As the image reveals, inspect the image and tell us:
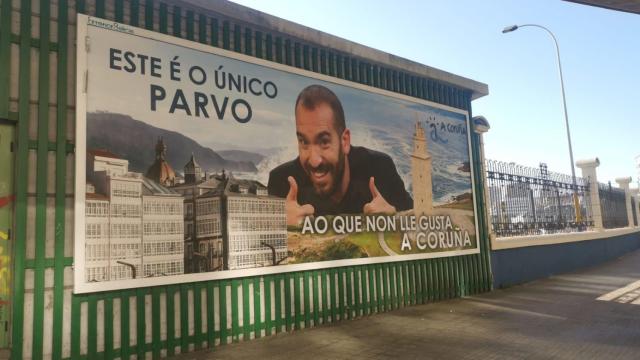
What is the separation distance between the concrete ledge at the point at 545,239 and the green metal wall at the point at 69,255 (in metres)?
5.39

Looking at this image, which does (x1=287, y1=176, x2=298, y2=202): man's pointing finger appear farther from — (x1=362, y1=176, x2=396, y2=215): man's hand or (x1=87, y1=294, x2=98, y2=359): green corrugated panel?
(x1=87, y1=294, x2=98, y2=359): green corrugated panel

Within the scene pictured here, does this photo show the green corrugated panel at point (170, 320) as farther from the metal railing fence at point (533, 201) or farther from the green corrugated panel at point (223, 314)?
the metal railing fence at point (533, 201)

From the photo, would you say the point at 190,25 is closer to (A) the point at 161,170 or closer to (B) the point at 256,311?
(A) the point at 161,170

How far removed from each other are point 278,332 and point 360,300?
167 cm

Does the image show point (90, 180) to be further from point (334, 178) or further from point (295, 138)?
point (334, 178)

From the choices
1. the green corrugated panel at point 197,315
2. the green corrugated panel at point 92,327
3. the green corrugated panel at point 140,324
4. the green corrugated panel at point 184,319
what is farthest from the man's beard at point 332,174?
the green corrugated panel at point 92,327

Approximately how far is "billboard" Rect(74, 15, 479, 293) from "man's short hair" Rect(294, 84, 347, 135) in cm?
2

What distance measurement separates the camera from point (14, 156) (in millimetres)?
4844

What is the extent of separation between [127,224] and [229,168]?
153 cm

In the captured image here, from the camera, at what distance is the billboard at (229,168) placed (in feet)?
17.3

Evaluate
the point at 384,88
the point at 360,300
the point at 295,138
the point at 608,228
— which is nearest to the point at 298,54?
the point at 295,138

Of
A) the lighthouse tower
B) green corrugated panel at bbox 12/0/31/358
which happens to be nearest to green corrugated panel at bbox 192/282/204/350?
green corrugated panel at bbox 12/0/31/358

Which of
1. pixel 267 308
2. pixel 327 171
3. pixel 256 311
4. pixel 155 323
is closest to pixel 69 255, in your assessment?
pixel 155 323

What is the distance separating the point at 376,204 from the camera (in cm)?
802
